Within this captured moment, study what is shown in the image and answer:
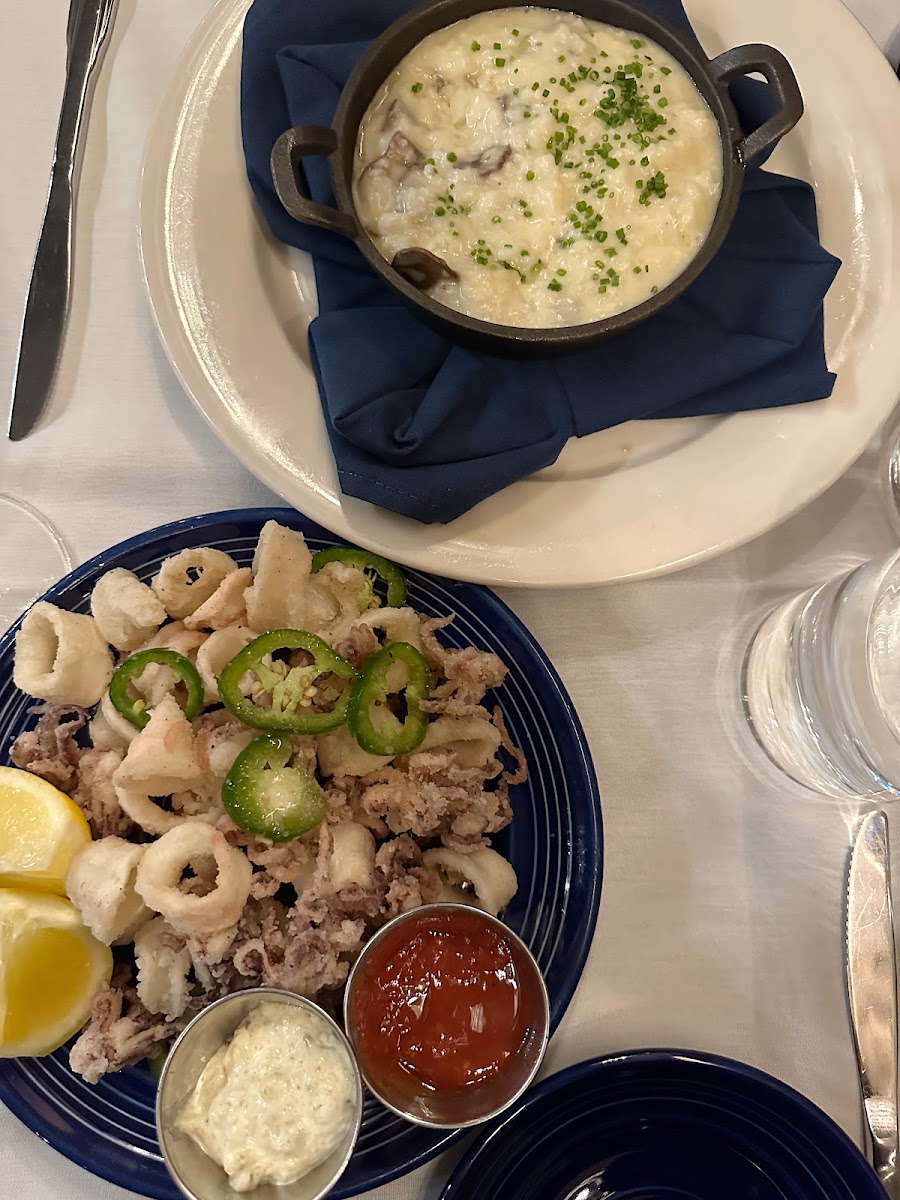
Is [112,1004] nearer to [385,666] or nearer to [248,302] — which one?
[385,666]

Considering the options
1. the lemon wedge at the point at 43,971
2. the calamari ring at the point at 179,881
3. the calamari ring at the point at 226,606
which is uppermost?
the calamari ring at the point at 226,606

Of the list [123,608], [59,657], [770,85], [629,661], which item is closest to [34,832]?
[59,657]

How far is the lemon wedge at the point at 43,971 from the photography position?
135 centimetres

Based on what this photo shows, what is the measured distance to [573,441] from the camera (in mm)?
1607

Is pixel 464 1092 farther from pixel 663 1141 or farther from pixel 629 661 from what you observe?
pixel 629 661

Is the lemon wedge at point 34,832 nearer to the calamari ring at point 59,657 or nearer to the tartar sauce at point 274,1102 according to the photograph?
the calamari ring at point 59,657

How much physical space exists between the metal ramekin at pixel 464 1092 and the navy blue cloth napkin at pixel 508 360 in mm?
662

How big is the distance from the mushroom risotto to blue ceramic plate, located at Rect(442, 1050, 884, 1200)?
1.13 ft

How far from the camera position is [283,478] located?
1.48 meters

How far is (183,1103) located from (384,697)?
27.2 inches

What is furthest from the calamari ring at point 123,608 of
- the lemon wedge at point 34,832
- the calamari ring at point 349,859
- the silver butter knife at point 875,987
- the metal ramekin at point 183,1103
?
the silver butter knife at point 875,987

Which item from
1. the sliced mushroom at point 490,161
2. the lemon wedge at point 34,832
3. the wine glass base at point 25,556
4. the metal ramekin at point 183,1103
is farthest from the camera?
the wine glass base at point 25,556

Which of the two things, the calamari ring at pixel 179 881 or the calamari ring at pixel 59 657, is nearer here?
the calamari ring at pixel 179 881

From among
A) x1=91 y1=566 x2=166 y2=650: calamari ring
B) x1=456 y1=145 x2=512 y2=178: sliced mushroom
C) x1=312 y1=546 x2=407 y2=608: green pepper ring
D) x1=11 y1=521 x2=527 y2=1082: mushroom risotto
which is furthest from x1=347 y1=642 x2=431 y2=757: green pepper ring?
x1=456 y1=145 x2=512 y2=178: sliced mushroom
